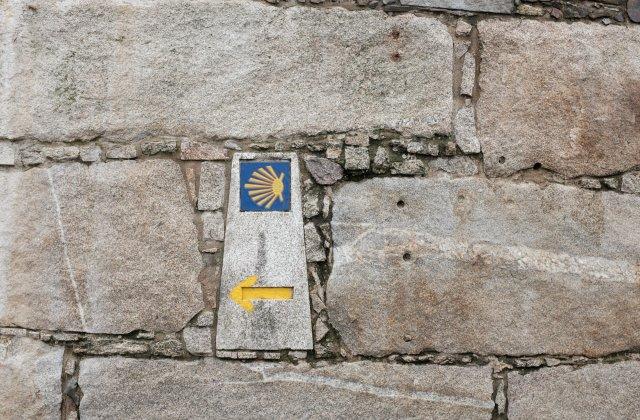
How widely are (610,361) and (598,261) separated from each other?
1.22 ft

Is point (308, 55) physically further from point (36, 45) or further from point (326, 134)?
point (36, 45)

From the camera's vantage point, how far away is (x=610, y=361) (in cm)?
260

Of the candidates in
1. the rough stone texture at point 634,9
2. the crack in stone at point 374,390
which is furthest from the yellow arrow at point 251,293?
the rough stone texture at point 634,9

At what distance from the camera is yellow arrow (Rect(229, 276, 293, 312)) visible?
2488 mm

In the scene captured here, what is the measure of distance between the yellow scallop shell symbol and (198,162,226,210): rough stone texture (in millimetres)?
95

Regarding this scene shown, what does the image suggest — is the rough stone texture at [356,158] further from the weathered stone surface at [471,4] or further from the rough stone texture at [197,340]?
the rough stone texture at [197,340]

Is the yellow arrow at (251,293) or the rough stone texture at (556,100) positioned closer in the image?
the yellow arrow at (251,293)

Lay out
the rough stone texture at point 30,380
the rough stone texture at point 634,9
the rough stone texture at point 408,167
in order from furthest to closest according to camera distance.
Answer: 1. the rough stone texture at point 634,9
2. the rough stone texture at point 408,167
3. the rough stone texture at point 30,380

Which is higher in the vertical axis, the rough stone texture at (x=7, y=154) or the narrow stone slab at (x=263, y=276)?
the rough stone texture at (x=7, y=154)

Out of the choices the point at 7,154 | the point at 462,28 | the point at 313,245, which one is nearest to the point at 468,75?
the point at 462,28

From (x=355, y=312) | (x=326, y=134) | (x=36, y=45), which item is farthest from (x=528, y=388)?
(x=36, y=45)

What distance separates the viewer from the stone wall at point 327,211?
2.49 m

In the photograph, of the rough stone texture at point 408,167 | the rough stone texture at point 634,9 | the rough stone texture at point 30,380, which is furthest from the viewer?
the rough stone texture at point 634,9

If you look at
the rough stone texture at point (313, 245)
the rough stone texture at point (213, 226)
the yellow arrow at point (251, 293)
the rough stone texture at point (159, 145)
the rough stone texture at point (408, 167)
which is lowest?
the yellow arrow at point (251, 293)
